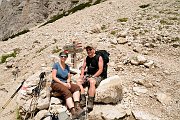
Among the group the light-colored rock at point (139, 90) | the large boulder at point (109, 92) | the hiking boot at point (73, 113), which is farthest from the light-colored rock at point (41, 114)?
the light-colored rock at point (139, 90)

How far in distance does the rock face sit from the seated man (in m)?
40.9

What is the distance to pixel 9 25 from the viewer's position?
58000 mm

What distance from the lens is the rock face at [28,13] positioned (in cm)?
5334

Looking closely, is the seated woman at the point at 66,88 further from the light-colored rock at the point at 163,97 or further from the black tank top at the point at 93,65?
the light-colored rock at the point at 163,97

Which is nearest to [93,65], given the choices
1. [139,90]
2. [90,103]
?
[90,103]

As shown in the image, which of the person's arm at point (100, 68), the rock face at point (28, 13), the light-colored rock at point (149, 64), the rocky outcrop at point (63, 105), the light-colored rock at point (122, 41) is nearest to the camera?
the rocky outcrop at point (63, 105)

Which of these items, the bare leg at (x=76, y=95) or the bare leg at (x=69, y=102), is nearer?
the bare leg at (x=69, y=102)

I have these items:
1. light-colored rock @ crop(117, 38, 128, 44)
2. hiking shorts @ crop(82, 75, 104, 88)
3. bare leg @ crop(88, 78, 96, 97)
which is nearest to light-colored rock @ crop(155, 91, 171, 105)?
hiking shorts @ crop(82, 75, 104, 88)

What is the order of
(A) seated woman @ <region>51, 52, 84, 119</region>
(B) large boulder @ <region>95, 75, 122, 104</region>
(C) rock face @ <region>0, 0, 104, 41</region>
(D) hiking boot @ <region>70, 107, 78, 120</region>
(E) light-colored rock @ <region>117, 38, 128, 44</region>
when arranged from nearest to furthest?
(D) hiking boot @ <region>70, 107, 78, 120</region> → (A) seated woman @ <region>51, 52, 84, 119</region> → (B) large boulder @ <region>95, 75, 122, 104</region> → (E) light-colored rock @ <region>117, 38, 128, 44</region> → (C) rock face @ <region>0, 0, 104, 41</region>

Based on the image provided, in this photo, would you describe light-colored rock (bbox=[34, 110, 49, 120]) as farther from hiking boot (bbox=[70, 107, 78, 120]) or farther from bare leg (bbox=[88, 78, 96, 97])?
bare leg (bbox=[88, 78, 96, 97])

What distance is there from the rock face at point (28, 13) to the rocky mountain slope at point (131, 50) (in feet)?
81.0

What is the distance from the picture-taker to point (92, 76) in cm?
1077

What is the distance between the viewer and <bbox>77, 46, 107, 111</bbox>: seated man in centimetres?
1002

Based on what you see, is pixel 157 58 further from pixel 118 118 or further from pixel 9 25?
pixel 9 25
